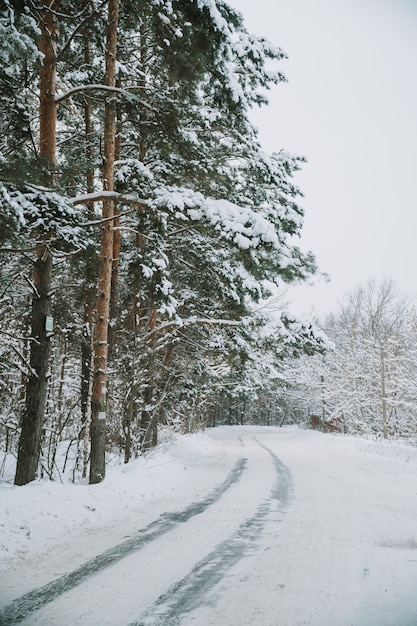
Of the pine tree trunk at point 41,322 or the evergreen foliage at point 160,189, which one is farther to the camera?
the pine tree trunk at point 41,322

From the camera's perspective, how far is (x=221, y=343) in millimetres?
13602

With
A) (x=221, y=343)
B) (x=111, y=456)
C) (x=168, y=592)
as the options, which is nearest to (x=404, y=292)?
(x=221, y=343)

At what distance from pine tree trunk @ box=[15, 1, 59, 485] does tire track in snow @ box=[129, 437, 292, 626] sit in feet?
11.5

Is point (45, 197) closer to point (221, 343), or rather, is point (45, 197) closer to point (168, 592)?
point (168, 592)

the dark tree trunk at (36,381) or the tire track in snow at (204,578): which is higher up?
the dark tree trunk at (36,381)

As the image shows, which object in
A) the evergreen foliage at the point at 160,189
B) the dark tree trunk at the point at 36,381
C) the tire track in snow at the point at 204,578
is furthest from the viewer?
the dark tree trunk at the point at 36,381

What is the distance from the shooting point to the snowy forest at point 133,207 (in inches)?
251

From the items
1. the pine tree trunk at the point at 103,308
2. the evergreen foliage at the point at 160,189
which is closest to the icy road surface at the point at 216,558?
the pine tree trunk at the point at 103,308

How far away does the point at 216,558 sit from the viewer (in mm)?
4430

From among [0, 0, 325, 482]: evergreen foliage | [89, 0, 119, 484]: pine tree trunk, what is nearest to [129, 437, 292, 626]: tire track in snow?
[89, 0, 119, 484]: pine tree trunk

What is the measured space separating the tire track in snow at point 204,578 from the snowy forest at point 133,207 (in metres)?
3.49

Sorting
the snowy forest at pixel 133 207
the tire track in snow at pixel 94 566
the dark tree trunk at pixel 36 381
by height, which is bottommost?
the tire track in snow at pixel 94 566

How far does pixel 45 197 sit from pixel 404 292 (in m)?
37.6

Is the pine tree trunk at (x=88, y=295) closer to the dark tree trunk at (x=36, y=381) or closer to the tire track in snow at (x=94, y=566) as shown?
the dark tree trunk at (x=36, y=381)
